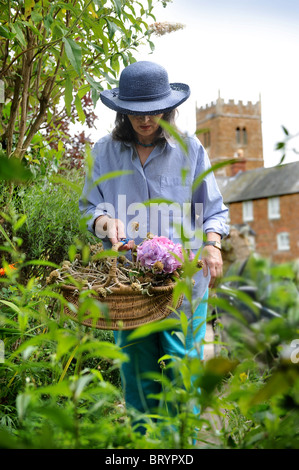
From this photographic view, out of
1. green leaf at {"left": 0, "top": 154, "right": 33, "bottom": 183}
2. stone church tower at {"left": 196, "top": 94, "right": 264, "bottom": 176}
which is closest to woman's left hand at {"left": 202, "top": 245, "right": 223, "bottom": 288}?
green leaf at {"left": 0, "top": 154, "right": 33, "bottom": 183}

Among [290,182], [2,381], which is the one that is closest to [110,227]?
[2,381]

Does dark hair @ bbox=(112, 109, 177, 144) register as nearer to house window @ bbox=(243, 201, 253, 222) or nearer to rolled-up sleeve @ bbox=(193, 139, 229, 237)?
rolled-up sleeve @ bbox=(193, 139, 229, 237)

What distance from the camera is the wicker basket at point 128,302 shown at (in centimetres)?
133

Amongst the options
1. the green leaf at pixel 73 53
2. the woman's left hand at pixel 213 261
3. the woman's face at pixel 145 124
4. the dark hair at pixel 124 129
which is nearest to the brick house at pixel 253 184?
the woman's left hand at pixel 213 261

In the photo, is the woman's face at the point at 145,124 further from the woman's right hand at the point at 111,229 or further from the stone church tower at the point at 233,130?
the stone church tower at the point at 233,130

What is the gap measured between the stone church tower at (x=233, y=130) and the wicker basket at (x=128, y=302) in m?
63.8

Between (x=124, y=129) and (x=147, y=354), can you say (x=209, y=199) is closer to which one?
(x=124, y=129)

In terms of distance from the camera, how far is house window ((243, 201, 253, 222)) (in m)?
38.7

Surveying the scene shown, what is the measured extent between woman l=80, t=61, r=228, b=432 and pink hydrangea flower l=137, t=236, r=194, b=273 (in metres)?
0.25

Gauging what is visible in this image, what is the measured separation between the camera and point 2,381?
1.77 metres

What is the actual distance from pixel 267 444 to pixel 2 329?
44.2 inches

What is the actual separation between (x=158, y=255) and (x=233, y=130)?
67.2m

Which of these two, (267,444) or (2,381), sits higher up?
(267,444)
